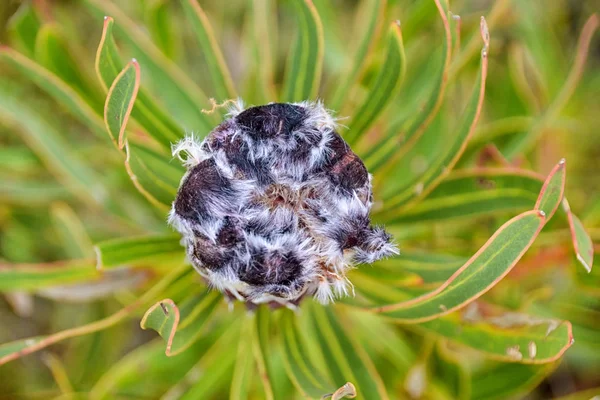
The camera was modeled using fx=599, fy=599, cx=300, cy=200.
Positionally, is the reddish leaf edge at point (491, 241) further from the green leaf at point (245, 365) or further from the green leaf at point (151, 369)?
the green leaf at point (151, 369)

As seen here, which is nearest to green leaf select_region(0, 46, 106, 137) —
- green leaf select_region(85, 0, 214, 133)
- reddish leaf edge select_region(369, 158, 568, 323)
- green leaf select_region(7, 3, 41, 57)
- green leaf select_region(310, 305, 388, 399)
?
green leaf select_region(85, 0, 214, 133)

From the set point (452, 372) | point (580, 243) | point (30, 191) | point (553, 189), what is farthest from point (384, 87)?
point (30, 191)

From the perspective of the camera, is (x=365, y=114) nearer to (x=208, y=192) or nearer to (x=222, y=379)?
(x=208, y=192)

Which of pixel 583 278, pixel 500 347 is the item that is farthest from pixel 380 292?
pixel 583 278

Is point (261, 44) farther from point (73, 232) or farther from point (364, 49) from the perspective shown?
point (73, 232)

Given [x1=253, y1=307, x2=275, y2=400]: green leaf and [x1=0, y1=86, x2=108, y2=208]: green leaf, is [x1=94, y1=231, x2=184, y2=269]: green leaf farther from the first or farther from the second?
[x1=0, y1=86, x2=108, y2=208]: green leaf

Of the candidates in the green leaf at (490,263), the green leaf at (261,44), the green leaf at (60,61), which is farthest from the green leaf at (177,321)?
the green leaf at (60,61)
